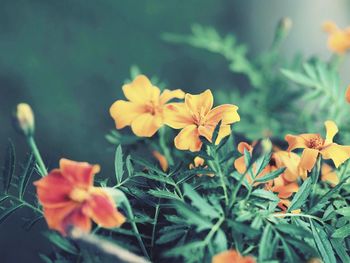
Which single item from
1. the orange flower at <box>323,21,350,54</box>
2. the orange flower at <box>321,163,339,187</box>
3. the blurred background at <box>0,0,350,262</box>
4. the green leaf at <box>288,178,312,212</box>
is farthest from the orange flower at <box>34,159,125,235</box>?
the blurred background at <box>0,0,350,262</box>

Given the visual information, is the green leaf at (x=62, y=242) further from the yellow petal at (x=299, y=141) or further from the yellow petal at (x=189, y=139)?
the yellow petal at (x=299, y=141)

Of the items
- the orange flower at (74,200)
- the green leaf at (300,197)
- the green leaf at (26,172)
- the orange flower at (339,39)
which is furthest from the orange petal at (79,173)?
the orange flower at (339,39)

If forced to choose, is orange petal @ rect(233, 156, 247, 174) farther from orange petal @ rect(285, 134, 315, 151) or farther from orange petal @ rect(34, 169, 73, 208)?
orange petal @ rect(34, 169, 73, 208)

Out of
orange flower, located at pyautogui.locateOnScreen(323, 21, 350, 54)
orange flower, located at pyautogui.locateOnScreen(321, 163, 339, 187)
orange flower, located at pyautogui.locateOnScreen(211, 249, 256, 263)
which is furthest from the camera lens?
orange flower, located at pyautogui.locateOnScreen(323, 21, 350, 54)

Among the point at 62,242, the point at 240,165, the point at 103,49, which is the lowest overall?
the point at 62,242

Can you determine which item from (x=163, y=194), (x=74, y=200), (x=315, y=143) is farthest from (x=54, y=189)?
(x=315, y=143)

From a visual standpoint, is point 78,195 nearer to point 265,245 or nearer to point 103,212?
point 103,212
